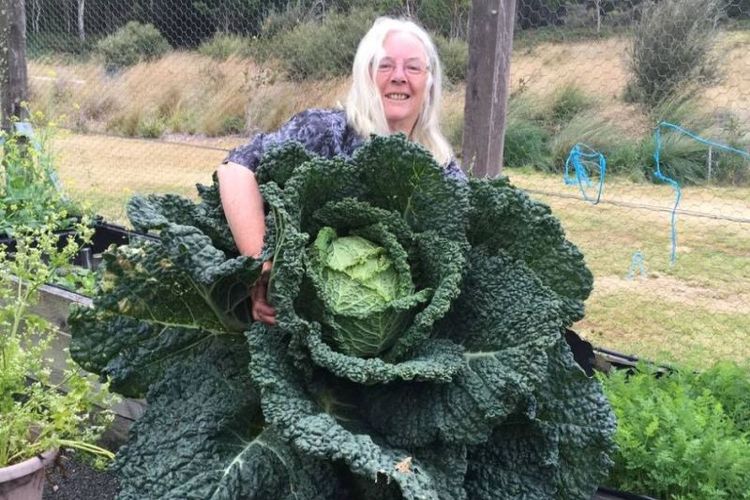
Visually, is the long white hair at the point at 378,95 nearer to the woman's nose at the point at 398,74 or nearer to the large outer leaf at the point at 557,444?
the woman's nose at the point at 398,74

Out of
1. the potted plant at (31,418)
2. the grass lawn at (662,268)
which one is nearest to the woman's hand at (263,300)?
the potted plant at (31,418)

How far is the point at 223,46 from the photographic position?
16.3 ft

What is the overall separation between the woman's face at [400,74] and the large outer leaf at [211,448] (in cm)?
84

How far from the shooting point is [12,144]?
11.3 ft

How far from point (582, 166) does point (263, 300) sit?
8.65ft

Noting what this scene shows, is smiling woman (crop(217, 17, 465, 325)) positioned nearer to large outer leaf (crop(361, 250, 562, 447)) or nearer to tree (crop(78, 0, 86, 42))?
large outer leaf (crop(361, 250, 562, 447))

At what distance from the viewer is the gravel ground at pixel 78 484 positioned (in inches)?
90.1

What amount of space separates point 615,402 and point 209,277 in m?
1.27

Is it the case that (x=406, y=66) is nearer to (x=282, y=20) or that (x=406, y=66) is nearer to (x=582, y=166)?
(x=582, y=166)

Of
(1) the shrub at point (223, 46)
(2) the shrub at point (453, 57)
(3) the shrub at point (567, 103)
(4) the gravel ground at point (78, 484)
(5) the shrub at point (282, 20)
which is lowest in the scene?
(4) the gravel ground at point (78, 484)

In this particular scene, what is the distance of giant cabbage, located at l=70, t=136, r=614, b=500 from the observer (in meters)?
1.25

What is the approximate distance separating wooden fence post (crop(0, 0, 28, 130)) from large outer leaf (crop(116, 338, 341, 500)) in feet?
11.6

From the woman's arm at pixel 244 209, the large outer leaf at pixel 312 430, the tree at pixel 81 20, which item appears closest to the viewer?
the large outer leaf at pixel 312 430

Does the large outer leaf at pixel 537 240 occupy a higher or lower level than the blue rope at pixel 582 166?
higher
